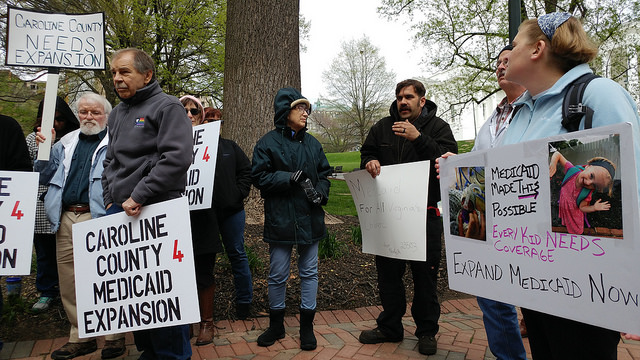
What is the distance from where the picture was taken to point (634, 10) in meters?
11.5

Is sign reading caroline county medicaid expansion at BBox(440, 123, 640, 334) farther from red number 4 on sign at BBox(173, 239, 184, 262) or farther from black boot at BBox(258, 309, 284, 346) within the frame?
black boot at BBox(258, 309, 284, 346)

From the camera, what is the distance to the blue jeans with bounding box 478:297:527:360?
264 cm

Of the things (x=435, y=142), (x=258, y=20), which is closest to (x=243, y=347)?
(x=435, y=142)

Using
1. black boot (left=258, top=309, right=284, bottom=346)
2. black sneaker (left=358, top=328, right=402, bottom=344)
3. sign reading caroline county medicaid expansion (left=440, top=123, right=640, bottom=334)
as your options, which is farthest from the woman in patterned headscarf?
black boot (left=258, top=309, right=284, bottom=346)

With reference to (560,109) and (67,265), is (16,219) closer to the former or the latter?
(67,265)

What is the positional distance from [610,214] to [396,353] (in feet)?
7.12

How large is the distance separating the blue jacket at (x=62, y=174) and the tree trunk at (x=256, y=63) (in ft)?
8.27

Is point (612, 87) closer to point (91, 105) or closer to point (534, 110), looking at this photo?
point (534, 110)

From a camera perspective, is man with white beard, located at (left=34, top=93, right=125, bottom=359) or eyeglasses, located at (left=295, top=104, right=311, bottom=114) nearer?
man with white beard, located at (left=34, top=93, right=125, bottom=359)

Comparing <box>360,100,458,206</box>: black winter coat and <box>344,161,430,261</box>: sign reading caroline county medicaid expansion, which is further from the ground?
<box>360,100,458,206</box>: black winter coat

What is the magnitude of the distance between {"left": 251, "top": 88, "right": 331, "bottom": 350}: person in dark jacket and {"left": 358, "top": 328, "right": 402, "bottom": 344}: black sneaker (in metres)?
0.40

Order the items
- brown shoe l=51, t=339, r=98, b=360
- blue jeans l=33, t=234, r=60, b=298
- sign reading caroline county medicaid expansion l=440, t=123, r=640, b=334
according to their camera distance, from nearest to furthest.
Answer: sign reading caroline county medicaid expansion l=440, t=123, r=640, b=334 < brown shoe l=51, t=339, r=98, b=360 < blue jeans l=33, t=234, r=60, b=298

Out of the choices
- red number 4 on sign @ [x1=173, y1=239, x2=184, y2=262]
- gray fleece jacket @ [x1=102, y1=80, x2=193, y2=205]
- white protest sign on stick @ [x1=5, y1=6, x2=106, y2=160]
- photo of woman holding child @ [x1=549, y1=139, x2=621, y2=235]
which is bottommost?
red number 4 on sign @ [x1=173, y1=239, x2=184, y2=262]

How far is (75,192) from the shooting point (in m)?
3.30
